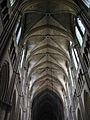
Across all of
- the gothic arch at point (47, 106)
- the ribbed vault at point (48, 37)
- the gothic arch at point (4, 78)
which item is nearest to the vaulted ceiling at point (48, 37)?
the ribbed vault at point (48, 37)

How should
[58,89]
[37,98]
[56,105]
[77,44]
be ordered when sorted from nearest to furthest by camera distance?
[77,44]
[58,89]
[37,98]
[56,105]

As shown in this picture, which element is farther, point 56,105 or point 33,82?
point 56,105

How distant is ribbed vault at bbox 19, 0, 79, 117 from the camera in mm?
17359

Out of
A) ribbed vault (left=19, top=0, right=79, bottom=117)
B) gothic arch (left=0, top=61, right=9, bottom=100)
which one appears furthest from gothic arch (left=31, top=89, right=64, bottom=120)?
gothic arch (left=0, top=61, right=9, bottom=100)

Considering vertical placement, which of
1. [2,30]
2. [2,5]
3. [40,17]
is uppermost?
[40,17]

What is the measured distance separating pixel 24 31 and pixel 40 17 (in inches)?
98.2

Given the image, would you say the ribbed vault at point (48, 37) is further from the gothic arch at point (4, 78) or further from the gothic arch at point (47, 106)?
the gothic arch at point (4, 78)

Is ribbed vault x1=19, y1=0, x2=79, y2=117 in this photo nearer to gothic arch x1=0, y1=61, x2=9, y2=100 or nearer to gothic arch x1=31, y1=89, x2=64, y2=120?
gothic arch x1=31, y1=89, x2=64, y2=120

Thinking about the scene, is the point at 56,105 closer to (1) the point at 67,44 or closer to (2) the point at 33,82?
(2) the point at 33,82

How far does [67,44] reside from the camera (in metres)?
21.6

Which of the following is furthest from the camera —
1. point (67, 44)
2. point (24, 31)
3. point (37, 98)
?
point (37, 98)

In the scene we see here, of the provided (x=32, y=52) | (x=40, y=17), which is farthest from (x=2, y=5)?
(x=32, y=52)

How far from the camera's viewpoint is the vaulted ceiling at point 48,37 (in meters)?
17.3

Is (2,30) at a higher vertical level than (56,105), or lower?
lower
